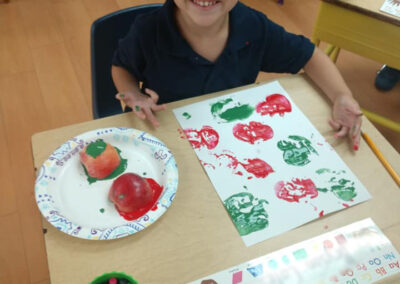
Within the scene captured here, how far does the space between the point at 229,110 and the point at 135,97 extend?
0.22 metres

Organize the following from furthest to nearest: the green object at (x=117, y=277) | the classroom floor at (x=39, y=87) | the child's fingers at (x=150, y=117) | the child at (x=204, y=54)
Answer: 1. the classroom floor at (x=39, y=87)
2. the child at (x=204, y=54)
3. the child's fingers at (x=150, y=117)
4. the green object at (x=117, y=277)

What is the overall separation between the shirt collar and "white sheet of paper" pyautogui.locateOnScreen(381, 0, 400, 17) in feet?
1.78

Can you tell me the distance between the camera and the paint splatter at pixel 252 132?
2.26 ft

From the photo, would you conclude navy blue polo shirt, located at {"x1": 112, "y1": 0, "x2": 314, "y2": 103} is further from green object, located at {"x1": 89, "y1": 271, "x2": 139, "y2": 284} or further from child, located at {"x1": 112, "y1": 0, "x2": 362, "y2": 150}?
green object, located at {"x1": 89, "y1": 271, "x2": 139, "y2": 284}

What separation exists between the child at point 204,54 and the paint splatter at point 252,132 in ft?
0.57

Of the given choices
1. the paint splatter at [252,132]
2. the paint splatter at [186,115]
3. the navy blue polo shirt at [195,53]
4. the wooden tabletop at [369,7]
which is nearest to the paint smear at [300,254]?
the paint splatter at [252,132]

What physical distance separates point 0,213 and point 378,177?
1.32 metres

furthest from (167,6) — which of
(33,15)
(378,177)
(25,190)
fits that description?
(33,15)

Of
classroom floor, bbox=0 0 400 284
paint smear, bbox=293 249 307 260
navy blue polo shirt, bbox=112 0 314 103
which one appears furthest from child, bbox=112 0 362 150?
classroom floor, bbox=0 0 400 284

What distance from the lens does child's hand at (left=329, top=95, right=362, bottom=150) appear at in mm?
695

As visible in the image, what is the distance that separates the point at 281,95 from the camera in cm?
78

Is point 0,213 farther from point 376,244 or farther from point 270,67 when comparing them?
point 376,244

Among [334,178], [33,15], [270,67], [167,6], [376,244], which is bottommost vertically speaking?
[376,244]

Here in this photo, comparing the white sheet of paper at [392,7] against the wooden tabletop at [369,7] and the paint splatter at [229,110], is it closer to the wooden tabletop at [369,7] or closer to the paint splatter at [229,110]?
the wooden tabletop at [369,7]
